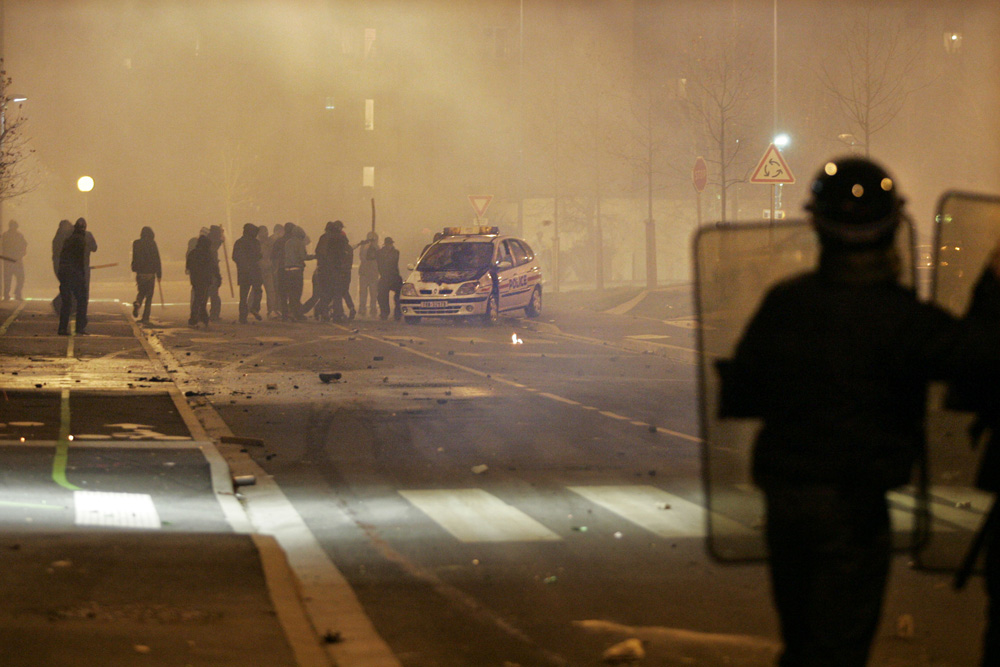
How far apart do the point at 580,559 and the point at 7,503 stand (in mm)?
3445

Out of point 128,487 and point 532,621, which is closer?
point 532,621

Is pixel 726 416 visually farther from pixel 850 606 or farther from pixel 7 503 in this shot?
pixel 7 503

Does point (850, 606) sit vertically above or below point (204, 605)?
above

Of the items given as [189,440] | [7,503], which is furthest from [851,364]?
[189,440]

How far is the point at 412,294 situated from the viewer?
25656 mm

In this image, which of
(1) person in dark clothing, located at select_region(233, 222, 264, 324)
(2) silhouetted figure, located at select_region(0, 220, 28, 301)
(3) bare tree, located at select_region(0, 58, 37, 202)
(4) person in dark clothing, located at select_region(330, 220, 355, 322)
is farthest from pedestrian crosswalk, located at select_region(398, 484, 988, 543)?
(2) silhouetted figure, located at select_region(0, 220, 28, 301)

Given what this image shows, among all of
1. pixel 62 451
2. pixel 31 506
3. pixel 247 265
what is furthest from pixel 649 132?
pixel 31 506

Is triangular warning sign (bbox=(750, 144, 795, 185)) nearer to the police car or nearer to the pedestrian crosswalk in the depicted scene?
the police car

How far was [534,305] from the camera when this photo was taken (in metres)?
27.6

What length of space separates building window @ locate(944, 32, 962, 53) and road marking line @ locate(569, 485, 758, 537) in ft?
130

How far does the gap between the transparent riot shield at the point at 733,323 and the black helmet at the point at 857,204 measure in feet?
1.76

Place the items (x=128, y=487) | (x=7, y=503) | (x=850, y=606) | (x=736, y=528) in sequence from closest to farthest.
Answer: (x=850, y=606)
(x=736, y=528)
(x=7, y=503)
(x=128, y=487)

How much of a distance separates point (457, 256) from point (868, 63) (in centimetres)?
1343

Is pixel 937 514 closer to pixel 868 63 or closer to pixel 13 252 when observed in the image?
pixel 868 63
